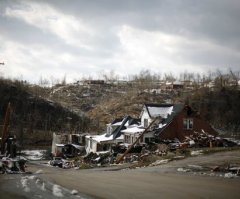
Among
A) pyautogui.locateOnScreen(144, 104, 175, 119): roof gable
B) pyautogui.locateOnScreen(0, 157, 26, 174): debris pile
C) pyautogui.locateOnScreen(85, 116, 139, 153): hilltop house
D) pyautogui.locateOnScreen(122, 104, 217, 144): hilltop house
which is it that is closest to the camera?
pyautogui.locateOnScreen(0, 157, 26, 174): debris pile

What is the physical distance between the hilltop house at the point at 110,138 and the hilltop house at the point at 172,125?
392 centimetres

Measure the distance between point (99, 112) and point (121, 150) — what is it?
9656 centimetres

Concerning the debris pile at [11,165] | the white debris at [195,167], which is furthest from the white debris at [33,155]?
the white debris at [195,167]

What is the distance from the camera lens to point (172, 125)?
52.4 metres

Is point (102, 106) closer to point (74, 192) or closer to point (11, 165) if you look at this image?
point (11, 165)

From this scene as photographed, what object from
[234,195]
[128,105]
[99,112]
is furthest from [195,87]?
[234,195]

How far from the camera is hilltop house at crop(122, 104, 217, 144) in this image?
2042 inches

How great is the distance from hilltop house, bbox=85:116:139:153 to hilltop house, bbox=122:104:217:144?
3921 mm

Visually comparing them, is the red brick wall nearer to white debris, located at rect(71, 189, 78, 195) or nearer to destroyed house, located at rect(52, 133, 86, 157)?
destroyed house, located at rect(52, 133, 86, 157)

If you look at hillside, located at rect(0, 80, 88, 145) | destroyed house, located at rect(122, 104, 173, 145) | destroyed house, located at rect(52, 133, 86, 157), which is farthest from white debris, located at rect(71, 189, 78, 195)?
hillside, located at rect(0, 80, 88, 145)

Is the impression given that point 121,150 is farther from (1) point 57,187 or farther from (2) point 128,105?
(2) point 128,105

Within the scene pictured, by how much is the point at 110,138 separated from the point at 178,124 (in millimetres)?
14258

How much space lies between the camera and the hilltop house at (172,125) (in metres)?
51.9

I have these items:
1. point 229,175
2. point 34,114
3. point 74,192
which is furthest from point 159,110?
point 34,114
